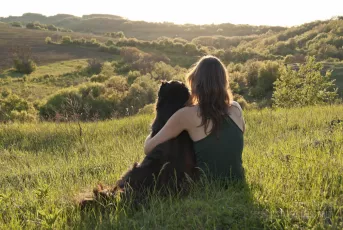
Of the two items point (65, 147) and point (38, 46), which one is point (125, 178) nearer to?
point (65, 147)

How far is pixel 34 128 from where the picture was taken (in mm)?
9594

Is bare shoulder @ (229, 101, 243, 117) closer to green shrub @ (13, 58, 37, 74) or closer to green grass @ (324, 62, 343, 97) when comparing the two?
green grass @ (324, 62, 343, 97)

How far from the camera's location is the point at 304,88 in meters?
13.5

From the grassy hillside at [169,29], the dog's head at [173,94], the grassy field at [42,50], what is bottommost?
the grassy field at [42,50]

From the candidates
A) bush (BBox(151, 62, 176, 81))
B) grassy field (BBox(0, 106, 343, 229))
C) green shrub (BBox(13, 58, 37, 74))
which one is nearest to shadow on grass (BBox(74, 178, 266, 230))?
grassy field (BBox(0, 106, 343, 229))

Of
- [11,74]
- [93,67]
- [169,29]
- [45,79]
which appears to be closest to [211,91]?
[45,79]

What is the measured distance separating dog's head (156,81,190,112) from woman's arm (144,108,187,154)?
0.66 ft

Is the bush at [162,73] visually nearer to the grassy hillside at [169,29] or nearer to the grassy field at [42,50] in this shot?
the grassy field at [42,50]

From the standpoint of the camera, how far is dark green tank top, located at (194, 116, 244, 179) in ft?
12.6

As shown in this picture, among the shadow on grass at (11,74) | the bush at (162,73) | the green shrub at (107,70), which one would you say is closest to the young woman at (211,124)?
the bush at (162,73)

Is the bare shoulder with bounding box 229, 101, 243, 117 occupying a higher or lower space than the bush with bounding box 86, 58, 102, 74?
higher

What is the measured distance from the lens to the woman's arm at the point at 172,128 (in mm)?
3736

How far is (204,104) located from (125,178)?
3.58ft

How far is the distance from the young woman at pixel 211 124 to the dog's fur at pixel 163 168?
12cm
